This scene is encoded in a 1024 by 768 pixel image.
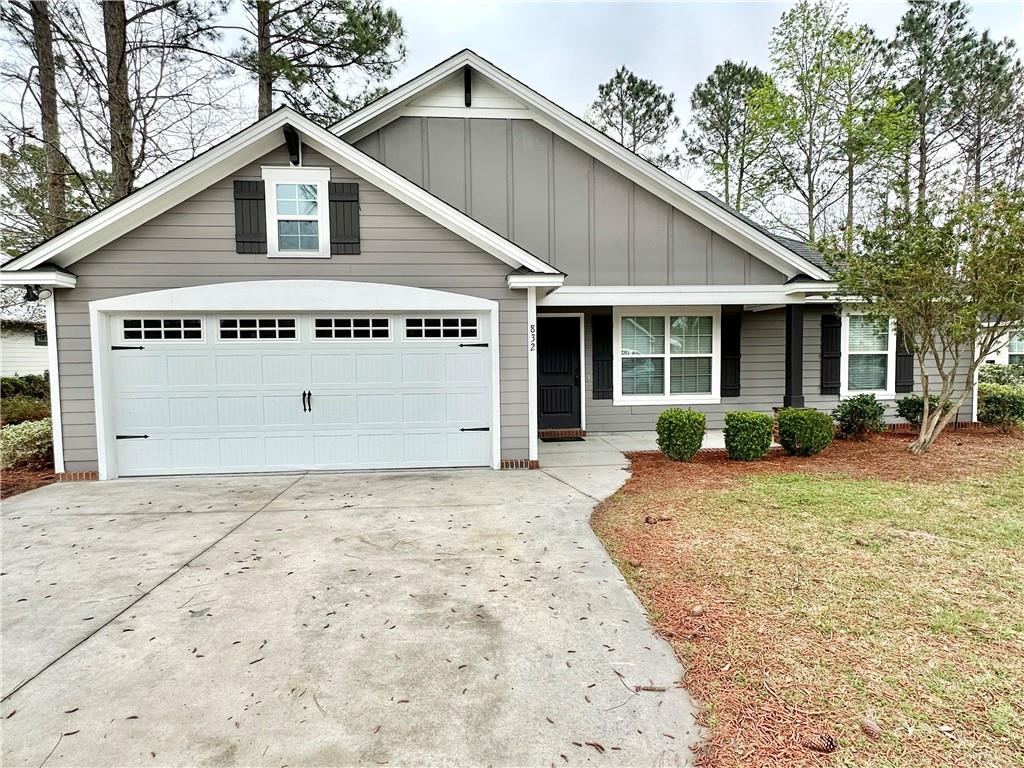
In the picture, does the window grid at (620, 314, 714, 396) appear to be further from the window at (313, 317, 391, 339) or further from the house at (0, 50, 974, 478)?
the window at (313, 317, 391, 339)

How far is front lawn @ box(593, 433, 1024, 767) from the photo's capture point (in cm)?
203

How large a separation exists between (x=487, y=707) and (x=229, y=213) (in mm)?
6374

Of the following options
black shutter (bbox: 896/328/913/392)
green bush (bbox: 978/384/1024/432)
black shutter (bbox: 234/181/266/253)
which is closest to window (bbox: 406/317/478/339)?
black shutter (bbox: 234/181/266/253)

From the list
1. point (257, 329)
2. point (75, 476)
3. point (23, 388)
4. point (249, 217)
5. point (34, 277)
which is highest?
point (249, 217)

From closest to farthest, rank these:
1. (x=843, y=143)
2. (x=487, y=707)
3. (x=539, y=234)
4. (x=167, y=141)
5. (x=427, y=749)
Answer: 1. (x=427, y=749)
2. (x=487, y=707)
3. (x=539, y=234)
4. (x=167, y=141)
5. (x=843, y=143)

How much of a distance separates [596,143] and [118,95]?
32.4 ft

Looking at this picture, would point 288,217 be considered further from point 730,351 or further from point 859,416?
point 859,416

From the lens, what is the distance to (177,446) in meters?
6.58

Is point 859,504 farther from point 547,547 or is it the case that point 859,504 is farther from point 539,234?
point 539,234

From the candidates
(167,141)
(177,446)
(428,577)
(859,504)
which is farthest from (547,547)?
(167,141)

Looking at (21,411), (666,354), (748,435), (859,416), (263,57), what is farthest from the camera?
(263,57)

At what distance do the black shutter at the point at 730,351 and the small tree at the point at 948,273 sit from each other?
7.59 ft

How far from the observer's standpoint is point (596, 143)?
8367 millimetres

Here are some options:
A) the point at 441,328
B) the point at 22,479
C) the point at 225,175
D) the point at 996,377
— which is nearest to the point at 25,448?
the point at 22,479
